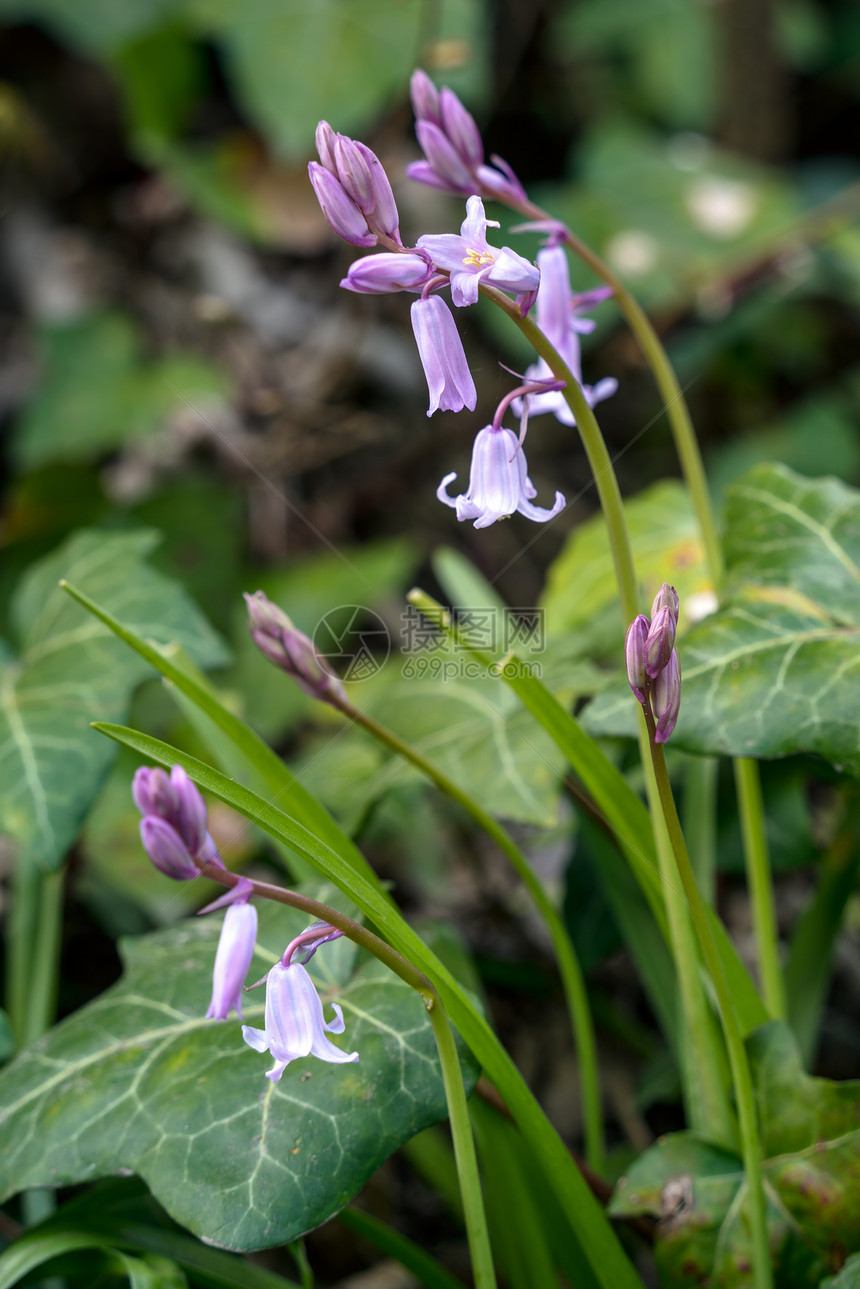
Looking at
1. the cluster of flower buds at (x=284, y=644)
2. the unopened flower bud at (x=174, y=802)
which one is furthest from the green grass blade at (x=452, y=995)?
the cluster of flower buds at (x=284, y=644)

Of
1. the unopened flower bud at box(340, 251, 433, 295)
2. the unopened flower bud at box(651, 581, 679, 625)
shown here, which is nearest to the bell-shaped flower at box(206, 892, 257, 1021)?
the unopened flower bud at box(651, 581, 679, 625)

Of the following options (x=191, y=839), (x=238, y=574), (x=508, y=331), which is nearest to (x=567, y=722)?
(x=191, y=839)

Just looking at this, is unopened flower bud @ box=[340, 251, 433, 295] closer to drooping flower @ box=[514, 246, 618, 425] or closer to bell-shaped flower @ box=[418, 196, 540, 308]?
bell-shaped flower @ box=[418, 196, 540, 308]

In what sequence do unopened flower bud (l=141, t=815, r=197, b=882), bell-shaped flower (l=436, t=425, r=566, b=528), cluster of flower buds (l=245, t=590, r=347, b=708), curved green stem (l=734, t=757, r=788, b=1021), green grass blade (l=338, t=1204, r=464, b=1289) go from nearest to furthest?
1. unopened flower bud (l=141, t=815, r=197, b=882)
2. bell-shaped flower (l=436, t=425, r=566, b=528)
3. cluster of flower buds (l=245, t=590, r=347, b=708)
4. green grass blade (l=338, t=1204, r=464, b=1289)
5. curved green stem (l=734, t=757, r=788, b=1021)

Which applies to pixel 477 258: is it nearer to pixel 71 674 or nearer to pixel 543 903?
pixel 543 903

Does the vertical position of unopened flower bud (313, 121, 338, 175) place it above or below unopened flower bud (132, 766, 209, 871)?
above

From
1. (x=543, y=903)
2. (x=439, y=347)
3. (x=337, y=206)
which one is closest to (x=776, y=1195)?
(x=543, y=903)
